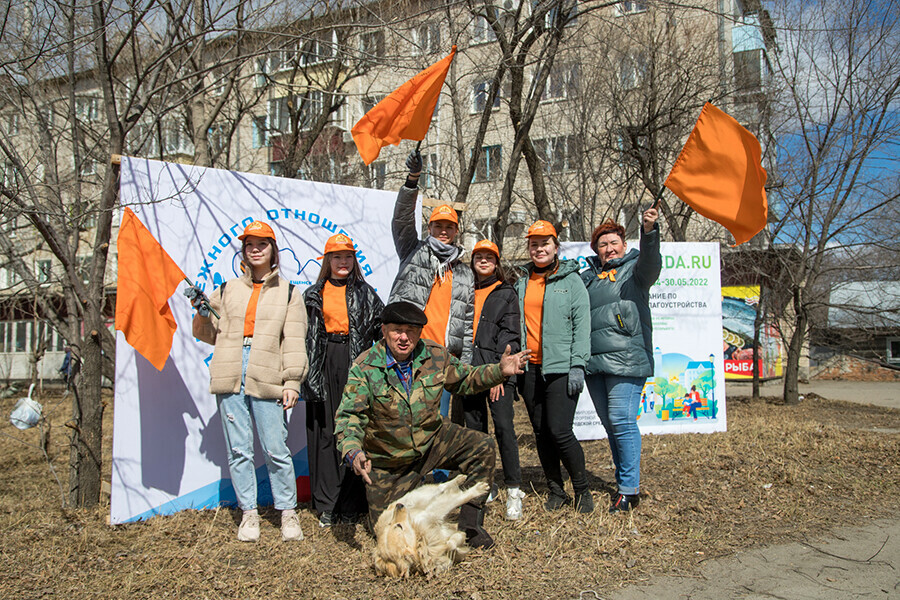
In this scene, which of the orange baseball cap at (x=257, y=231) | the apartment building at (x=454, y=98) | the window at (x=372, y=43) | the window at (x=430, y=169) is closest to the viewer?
the orange baseball cap at (x=257, y=231)

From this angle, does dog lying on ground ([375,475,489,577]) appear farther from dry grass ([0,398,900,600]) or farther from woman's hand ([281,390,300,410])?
woman's hand ([281,390,300,410])

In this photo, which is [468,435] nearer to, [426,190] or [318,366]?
[318,366]

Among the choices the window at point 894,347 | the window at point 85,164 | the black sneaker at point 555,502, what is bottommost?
the window at point 894,347

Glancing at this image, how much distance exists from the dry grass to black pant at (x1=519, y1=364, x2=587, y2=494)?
0.28m

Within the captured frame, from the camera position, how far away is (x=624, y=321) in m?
4.50

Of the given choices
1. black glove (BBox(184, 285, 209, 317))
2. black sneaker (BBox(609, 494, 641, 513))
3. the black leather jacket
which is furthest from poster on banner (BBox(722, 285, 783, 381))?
black glove (BBox(184, 285, 209, 317))

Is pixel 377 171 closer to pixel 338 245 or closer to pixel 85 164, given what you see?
pixel 85 164

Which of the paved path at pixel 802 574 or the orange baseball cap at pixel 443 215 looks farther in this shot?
the orange baseball cap at pixel 443 215

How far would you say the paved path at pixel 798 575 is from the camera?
3.12 metres

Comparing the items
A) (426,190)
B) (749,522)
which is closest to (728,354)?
(426,190)

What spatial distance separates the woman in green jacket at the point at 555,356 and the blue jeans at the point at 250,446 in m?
1.69

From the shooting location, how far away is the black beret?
143 inches

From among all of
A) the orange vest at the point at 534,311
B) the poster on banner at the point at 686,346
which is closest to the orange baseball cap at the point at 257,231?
the orange vest at the point at 534,311

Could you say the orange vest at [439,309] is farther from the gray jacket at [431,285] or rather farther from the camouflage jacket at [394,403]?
the camouflage jacket at [394,403]
